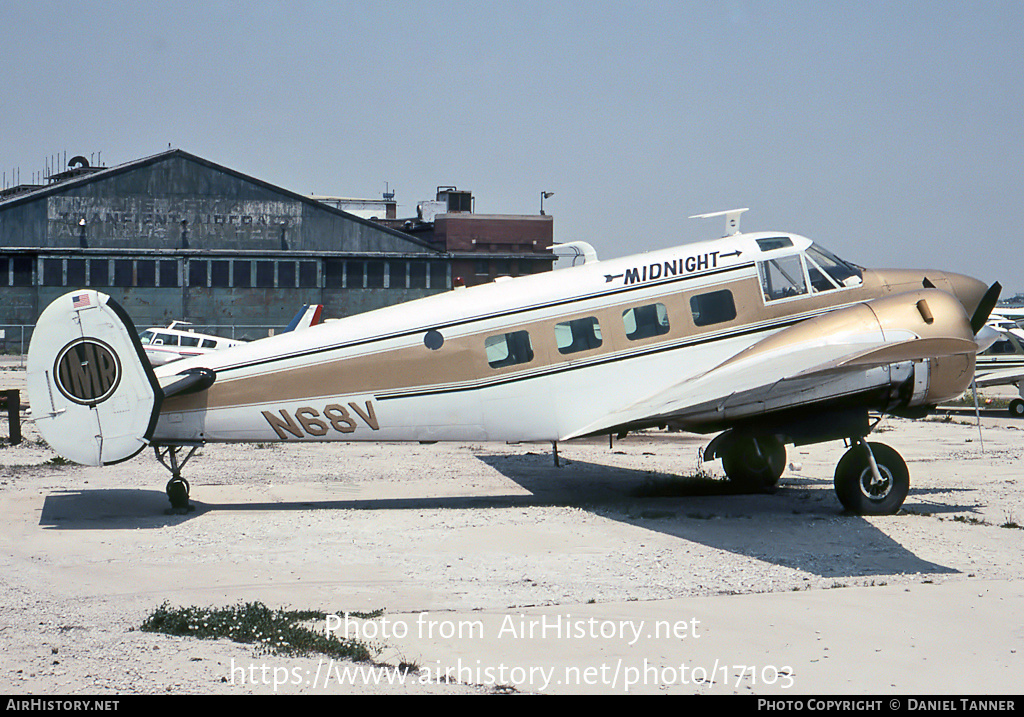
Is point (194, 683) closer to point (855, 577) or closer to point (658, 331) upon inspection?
point (855, 577)

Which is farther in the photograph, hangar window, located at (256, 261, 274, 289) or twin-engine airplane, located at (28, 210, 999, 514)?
hangar window, located at (256, 261, 274, 289)

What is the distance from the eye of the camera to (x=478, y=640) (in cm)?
816

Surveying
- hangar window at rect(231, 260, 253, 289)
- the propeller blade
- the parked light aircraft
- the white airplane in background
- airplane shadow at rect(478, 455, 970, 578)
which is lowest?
airplane shadow at rect(478, 455, 970, 578)

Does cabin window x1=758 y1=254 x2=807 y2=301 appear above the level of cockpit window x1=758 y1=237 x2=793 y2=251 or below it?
below

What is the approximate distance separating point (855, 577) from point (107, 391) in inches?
369

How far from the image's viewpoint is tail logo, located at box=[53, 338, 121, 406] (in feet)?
41.7

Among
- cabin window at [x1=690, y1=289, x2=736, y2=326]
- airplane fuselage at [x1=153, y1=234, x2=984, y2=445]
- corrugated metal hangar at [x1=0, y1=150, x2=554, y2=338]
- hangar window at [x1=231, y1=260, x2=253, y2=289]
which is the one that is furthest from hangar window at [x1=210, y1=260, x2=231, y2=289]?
cabin window at [x1=690, y1=289, x2=736, y2=326]

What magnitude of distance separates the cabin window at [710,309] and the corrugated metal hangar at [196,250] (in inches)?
1920

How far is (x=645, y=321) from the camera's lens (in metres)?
13.9

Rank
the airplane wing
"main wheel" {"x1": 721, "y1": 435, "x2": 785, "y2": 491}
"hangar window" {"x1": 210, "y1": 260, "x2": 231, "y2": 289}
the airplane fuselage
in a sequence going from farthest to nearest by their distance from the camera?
"hangar window" {"x1": 210, "y1": 260, "x2": 231, "y2": 289} → "main wheel" {"x1": 721, "y1": 435, "x2": 785, "y2": 491} → the airplane fuselage → the airplane wing

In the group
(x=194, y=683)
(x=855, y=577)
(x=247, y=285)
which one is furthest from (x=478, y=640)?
(x=247, y=285)

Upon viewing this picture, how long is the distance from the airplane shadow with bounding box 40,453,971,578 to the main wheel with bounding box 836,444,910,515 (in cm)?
31

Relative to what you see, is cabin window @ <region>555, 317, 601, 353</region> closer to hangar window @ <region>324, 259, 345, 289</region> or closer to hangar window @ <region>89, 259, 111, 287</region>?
hangar window @ <region>324, 259, 345, 289</region>

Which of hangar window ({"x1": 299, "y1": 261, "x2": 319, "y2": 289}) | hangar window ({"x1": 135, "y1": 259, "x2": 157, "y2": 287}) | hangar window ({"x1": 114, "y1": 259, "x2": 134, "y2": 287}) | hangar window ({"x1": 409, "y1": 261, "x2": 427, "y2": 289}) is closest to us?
hangar window ({"x1": 114, "y1": 259, "x2": 134, "y2": 287})
